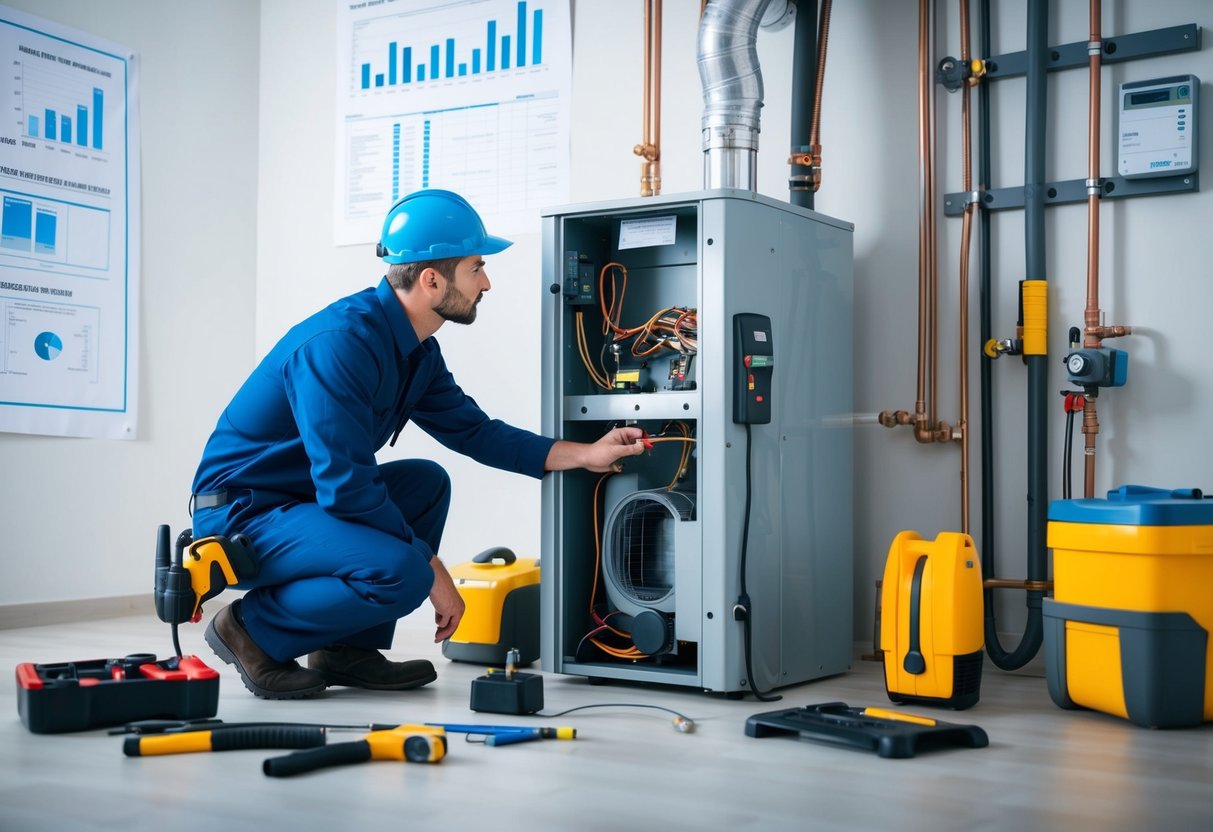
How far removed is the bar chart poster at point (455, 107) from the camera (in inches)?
149

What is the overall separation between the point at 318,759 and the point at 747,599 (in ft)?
3.48

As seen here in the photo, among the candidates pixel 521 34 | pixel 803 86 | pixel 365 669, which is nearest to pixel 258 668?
pixel 365 669

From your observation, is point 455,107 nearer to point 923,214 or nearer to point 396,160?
point 396,160

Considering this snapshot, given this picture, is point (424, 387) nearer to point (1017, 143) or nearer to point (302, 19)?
point (1017, 143)

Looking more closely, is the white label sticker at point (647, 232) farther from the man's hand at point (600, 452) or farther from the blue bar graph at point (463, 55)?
the blue bar graph at point (463, 55)

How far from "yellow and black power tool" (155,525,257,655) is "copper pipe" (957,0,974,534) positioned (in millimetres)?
1739

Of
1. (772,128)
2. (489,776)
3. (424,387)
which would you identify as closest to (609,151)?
(772,128)

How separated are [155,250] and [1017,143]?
276 centimetres

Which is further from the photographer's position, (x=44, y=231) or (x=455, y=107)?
(x=455, y=107)

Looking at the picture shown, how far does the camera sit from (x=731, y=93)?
2.97m

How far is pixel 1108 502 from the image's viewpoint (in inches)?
95.2

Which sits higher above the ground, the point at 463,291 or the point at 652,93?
the point at 652,93

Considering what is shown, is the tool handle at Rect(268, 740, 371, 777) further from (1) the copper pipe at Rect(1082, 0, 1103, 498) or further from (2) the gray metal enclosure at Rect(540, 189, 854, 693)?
(1) the copper pipe at Rect(1082, 0, 1103, 498)

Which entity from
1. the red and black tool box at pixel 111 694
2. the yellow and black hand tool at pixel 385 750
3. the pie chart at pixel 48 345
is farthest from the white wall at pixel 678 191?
the yellow and black hand tool at pixel 385 750
